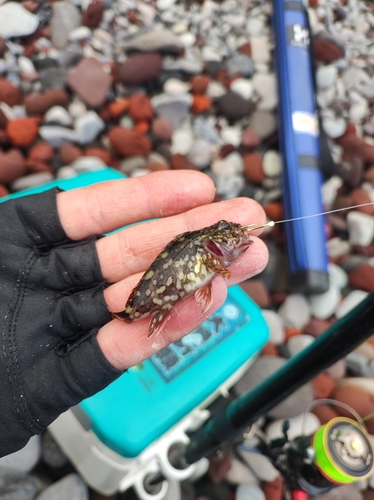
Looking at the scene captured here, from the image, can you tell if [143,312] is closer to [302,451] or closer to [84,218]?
[84,218]

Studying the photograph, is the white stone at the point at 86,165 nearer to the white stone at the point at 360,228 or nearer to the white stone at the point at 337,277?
the white stone at the point at 337,277

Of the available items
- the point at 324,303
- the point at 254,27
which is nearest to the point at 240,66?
the point at 254,27

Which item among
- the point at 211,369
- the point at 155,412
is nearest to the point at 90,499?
the point at 155,412

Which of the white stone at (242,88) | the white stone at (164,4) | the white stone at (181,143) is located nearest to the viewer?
the white stone at (181,143)

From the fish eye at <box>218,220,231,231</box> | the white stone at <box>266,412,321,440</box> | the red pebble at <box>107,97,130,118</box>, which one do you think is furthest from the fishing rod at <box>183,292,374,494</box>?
the red pebble at <box>107,97,130,118</box>

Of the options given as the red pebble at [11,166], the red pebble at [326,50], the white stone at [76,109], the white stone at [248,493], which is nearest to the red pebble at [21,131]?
the red pebble at [11,166]

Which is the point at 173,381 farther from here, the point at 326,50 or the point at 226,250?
the point at 326,50
